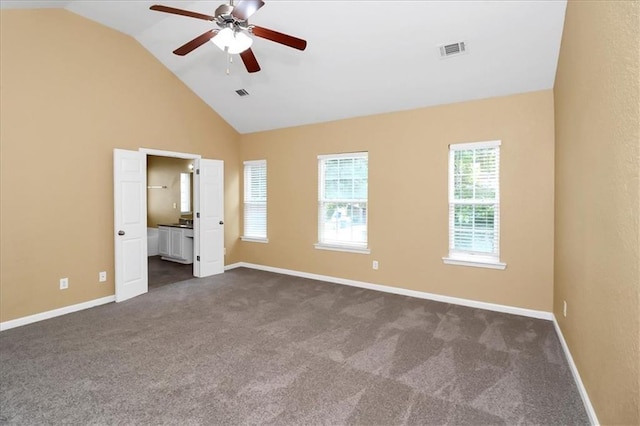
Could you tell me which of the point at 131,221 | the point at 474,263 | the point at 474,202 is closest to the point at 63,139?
the point at 131,221

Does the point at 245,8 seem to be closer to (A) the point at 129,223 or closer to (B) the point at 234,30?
(B) the point at 234,30

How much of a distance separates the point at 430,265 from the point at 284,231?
2708 mm

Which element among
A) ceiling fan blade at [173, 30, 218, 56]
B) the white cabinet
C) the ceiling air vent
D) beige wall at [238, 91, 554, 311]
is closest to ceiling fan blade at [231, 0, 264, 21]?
ceiling fan blade at [173, 30, 218, 56]

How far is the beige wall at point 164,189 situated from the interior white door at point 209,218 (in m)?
2.15

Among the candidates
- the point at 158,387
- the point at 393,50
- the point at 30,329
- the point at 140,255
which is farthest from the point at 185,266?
the point at 393,50

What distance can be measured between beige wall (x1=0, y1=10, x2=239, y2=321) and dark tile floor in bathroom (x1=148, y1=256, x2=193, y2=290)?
1014 mm

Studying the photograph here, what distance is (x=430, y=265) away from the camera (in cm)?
442

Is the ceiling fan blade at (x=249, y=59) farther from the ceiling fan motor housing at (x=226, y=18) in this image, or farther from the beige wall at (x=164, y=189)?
the beige wall at (x=164, y=189)

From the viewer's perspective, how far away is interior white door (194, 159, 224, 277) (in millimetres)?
5602

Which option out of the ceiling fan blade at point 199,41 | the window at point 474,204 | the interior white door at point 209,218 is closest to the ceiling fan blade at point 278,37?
the ceiling fan blade at point 199,41

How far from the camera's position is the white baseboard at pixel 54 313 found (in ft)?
11.4

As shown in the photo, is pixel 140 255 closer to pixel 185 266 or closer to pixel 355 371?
pixel 185 266

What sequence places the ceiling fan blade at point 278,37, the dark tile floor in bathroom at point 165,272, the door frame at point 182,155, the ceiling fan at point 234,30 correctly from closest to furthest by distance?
the ceiling fan at point 234,30
the ceiling fan blade at point 278,37
the door frame at point 182,155
the dark tile floor in bathroom at point 165,272

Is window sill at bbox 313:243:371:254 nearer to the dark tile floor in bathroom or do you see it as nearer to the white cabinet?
the dark tile floor in bathroom
